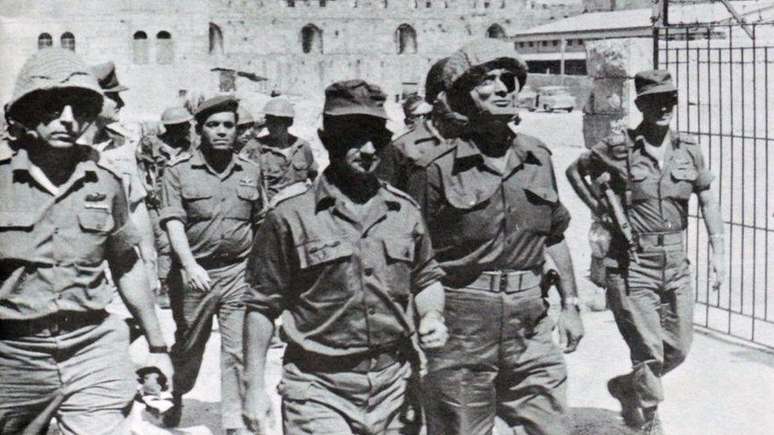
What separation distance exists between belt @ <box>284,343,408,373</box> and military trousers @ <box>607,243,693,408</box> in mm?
2572

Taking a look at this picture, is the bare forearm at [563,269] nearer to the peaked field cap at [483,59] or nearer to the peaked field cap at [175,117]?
the peaked field cap at [483,59]

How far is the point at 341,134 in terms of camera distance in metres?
3.81

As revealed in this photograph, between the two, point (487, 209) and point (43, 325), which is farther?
point (487, 209)

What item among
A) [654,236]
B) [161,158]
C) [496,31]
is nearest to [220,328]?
[654,236]

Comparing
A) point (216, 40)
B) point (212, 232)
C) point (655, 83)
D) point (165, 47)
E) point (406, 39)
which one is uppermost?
point (216, 40)

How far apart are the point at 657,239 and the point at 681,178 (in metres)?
0.37

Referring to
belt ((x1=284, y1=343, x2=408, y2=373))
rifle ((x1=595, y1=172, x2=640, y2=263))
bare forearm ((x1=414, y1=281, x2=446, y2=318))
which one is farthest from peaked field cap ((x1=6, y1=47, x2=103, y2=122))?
rifle ((x1=595, y1=172, x2=640, y2=263))

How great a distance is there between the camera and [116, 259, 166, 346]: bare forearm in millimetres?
4293

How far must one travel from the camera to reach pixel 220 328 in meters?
6.30

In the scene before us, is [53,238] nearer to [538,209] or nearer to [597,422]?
[538,209]

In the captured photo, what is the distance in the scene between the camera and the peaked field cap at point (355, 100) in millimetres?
3771

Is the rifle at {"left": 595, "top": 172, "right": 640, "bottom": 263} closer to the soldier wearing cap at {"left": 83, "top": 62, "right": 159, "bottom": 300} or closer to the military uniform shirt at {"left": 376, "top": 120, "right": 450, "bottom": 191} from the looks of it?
the military uniform shirt at {"left": 376, "top": 120, "right": 450, "bottom": 191}

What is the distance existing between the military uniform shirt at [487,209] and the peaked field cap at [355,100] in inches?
34.2

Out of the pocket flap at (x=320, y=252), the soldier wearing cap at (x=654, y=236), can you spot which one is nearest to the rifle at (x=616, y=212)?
the soldier wearing cap at (x=654, y=236)
